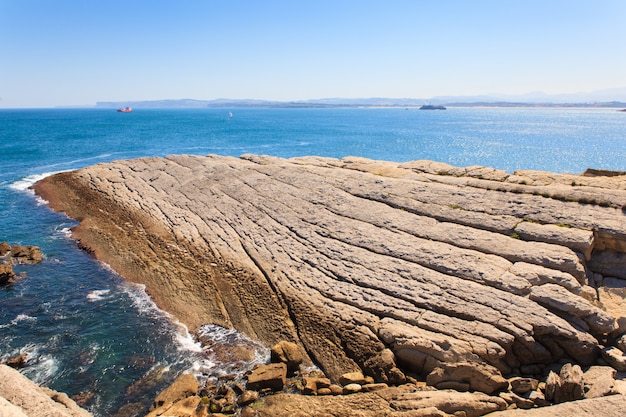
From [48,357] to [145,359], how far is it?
378 cm

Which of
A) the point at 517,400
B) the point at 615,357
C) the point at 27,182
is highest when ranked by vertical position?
the point at 27,182

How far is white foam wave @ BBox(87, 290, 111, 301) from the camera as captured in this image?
20.5 metres

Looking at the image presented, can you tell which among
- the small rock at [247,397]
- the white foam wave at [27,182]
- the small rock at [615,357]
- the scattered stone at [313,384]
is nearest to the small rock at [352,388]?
the scattered stone at [313,384]

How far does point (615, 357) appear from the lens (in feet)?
42.4

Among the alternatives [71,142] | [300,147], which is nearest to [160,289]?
[300,147]

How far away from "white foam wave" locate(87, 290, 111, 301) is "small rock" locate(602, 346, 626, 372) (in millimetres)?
21176

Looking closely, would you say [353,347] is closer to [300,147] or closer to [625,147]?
[300,147]

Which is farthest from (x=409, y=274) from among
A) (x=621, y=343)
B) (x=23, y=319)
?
(x=23, y=319)

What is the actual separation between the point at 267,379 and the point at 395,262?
7.82 meters

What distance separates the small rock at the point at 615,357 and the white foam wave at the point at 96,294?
2118 centimetres

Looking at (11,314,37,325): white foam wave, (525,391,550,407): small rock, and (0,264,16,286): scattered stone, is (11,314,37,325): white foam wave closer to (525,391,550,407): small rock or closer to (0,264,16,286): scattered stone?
(0,264,16,286): scattered stone

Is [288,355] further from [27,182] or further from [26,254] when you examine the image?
[27,182]

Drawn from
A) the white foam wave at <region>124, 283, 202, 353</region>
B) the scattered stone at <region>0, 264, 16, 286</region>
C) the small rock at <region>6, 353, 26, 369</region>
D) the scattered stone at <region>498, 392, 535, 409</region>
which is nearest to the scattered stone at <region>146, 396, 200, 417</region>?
the white foam wave at <region>124, 283, 202, 353</region>

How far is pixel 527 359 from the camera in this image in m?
13.7
